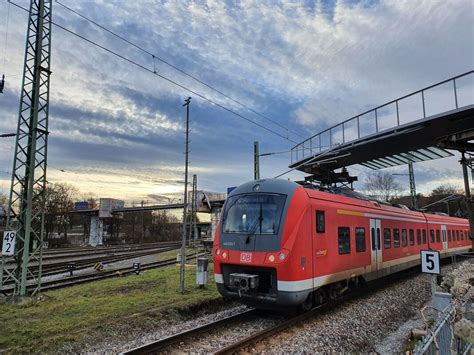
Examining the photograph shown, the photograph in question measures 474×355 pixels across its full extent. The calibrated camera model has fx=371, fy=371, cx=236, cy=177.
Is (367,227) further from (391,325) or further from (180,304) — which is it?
(180,304)

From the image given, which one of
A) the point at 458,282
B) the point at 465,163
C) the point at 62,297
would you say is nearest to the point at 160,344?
the point at 62,297

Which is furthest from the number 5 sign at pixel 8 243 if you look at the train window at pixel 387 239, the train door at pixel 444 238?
the train door at pixel 444 238

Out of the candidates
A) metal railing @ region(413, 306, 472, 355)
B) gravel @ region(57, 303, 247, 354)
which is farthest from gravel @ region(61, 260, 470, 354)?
metal railing @ region(413, 306, 472, 355)

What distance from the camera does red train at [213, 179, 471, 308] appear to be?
8383mm

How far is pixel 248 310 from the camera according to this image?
33.1 feet

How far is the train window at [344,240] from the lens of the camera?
1034 cm

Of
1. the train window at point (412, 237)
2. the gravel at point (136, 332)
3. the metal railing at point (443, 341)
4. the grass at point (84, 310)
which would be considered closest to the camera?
the metal railing at point (443, 341)

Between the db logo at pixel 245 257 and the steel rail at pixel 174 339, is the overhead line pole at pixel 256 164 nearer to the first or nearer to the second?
the db logo at pixel 245 257

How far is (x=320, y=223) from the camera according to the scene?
9430 mm

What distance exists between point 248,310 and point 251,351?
3.09 meters

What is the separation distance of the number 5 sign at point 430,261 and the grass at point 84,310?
592 cm

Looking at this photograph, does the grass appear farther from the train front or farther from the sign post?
the sign post

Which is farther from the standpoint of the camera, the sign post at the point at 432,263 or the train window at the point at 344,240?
the train window at the point at 344,240

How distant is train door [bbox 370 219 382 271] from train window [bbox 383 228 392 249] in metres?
0.54
